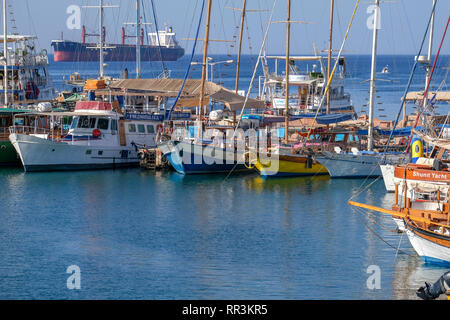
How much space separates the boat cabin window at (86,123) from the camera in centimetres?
4756

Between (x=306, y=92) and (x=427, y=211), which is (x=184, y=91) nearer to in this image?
(x=306, y=92)

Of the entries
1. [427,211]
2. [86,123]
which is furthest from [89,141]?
[427,211]

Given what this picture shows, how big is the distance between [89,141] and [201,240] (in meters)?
19.8

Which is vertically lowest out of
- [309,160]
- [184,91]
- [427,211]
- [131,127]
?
[309,160]

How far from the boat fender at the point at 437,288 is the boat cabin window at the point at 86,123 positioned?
31204 millimetres

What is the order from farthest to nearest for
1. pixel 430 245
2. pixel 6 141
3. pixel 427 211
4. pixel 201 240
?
pixel 6 141, pixel 201 240, pixel 427 211, pixel 430 245

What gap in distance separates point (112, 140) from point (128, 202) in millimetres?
10684

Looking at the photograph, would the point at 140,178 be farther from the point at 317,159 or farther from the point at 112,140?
the point at 317,159

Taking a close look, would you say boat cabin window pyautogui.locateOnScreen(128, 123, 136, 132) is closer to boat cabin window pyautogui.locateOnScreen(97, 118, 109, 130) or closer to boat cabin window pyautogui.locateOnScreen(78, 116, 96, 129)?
boat cabin window pyautogui.locateOnScreen(97, 118, 109, 130)

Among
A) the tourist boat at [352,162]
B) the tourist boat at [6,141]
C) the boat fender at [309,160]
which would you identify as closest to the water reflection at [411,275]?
the tourist boat at [352,162]

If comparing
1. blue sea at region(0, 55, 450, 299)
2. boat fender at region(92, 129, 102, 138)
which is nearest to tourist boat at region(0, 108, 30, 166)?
blue sea at region(0, 55, 450, 299)

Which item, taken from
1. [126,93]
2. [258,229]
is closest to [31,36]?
Result: [126,93]

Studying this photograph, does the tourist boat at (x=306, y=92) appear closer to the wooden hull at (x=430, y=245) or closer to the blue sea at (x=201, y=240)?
the blue sea at (x=201, y=240)

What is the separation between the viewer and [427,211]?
2530 centimetres
